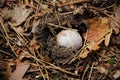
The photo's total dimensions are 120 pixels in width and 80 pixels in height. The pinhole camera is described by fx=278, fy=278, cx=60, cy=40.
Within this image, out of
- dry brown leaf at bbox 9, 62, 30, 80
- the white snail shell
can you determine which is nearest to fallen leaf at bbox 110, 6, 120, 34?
the white snail shell

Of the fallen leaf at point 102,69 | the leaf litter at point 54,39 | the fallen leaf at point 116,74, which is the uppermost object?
the leaf litter at point 54,39

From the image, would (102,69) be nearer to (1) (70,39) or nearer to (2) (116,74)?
(2) (116,74)

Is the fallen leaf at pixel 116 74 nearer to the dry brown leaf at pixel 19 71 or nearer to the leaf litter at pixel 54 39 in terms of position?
the leaf litter at pixel 54 39

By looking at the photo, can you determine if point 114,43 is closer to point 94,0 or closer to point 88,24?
point 88,24

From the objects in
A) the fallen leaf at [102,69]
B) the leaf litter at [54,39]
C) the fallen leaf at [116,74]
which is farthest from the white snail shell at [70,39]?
the fallen leaf at [116,74]

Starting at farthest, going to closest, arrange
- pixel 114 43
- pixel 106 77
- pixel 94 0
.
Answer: pixel 94 0
pixel 114 43
pixel 106 77

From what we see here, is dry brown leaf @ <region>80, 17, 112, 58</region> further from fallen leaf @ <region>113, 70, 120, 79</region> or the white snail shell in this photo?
fallen leaf @ <region>113, 70, 120, 79</region>

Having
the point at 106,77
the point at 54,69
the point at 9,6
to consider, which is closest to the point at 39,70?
the point at 54,69

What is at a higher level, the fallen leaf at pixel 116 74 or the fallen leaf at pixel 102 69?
the fallen leaf at pixel 102 69
